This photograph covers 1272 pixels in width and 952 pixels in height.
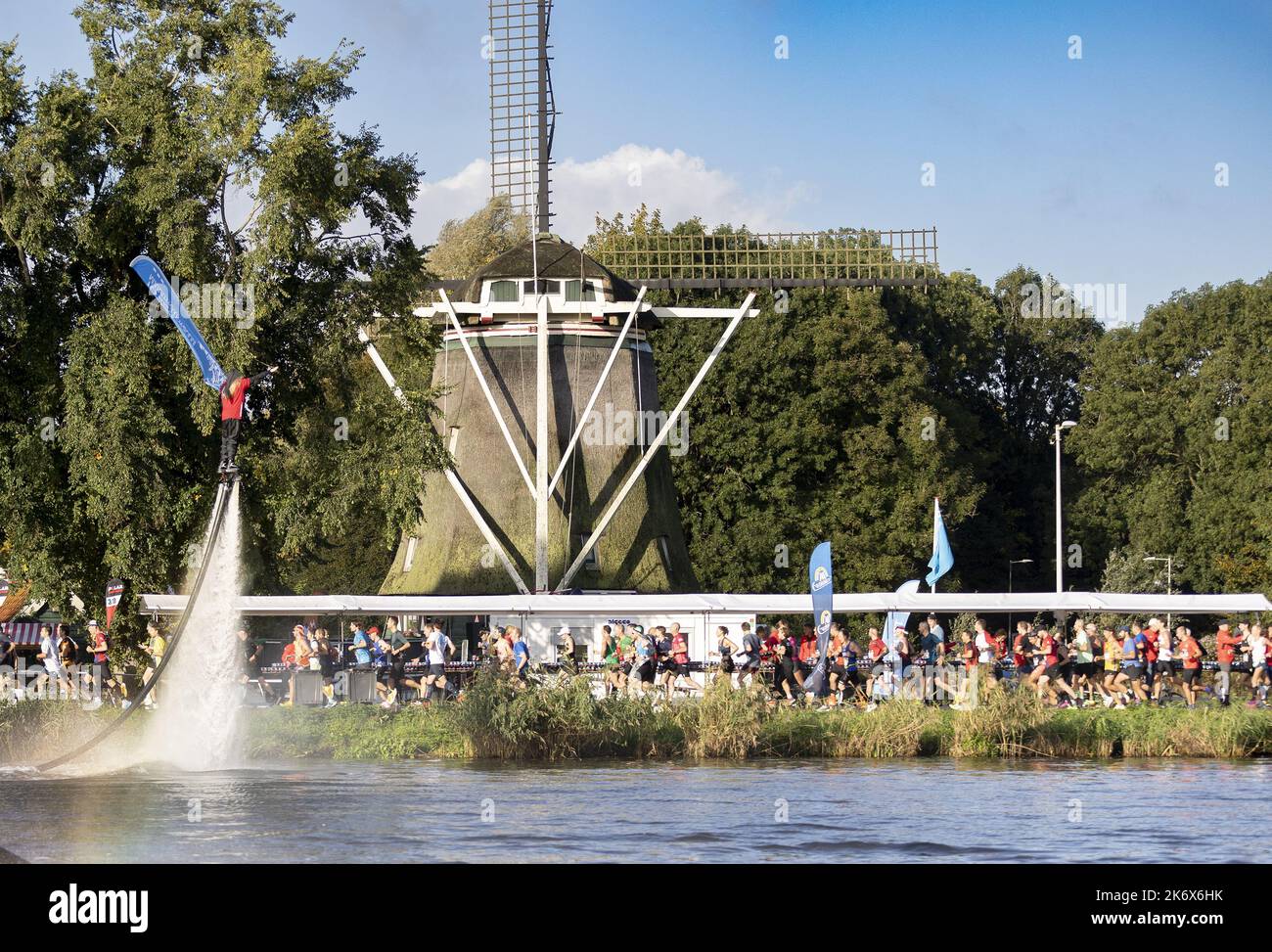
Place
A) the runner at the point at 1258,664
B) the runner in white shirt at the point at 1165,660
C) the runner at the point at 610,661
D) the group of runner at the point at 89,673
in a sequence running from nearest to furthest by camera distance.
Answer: the group of runner at the point at 89,673 → the runner at the point at 610,661 → the runner at the point at 1258,664 → the runner in white shirt at the point at 1165,660

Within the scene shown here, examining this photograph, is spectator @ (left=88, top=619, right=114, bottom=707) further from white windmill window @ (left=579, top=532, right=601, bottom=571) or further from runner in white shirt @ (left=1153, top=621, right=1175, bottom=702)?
runner in white shirt @ (left=1153, top=621, right=1175, bottom=702)

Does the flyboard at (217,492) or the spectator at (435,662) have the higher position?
the flyboard at (217,492)

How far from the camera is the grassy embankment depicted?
25922 millimetres

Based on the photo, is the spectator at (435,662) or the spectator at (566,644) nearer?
the spectator at (435,662)

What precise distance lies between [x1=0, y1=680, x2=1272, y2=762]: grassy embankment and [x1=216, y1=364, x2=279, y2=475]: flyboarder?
19.6 ft

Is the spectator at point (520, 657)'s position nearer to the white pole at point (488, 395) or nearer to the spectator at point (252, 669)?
the spectator at point (252, 669)

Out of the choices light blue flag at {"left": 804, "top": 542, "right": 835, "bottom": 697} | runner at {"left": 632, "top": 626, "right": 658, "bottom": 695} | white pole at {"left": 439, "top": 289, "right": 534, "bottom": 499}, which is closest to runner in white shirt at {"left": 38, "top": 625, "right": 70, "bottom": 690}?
runner at {"left": 632, "top": 626, "right": 658, "bottom": 695}

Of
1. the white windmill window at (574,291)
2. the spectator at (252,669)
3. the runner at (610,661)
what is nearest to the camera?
the runner at (610,661)

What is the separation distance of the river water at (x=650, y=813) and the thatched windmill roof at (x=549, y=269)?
19.8 metres

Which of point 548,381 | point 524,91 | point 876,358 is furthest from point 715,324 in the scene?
point 548,381

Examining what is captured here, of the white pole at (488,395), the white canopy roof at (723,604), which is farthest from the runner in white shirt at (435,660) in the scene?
the white pole at (488,395)

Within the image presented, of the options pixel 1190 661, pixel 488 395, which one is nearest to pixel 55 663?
pixel 488 395

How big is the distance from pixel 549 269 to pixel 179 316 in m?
19.4

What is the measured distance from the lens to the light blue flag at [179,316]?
2364cm
